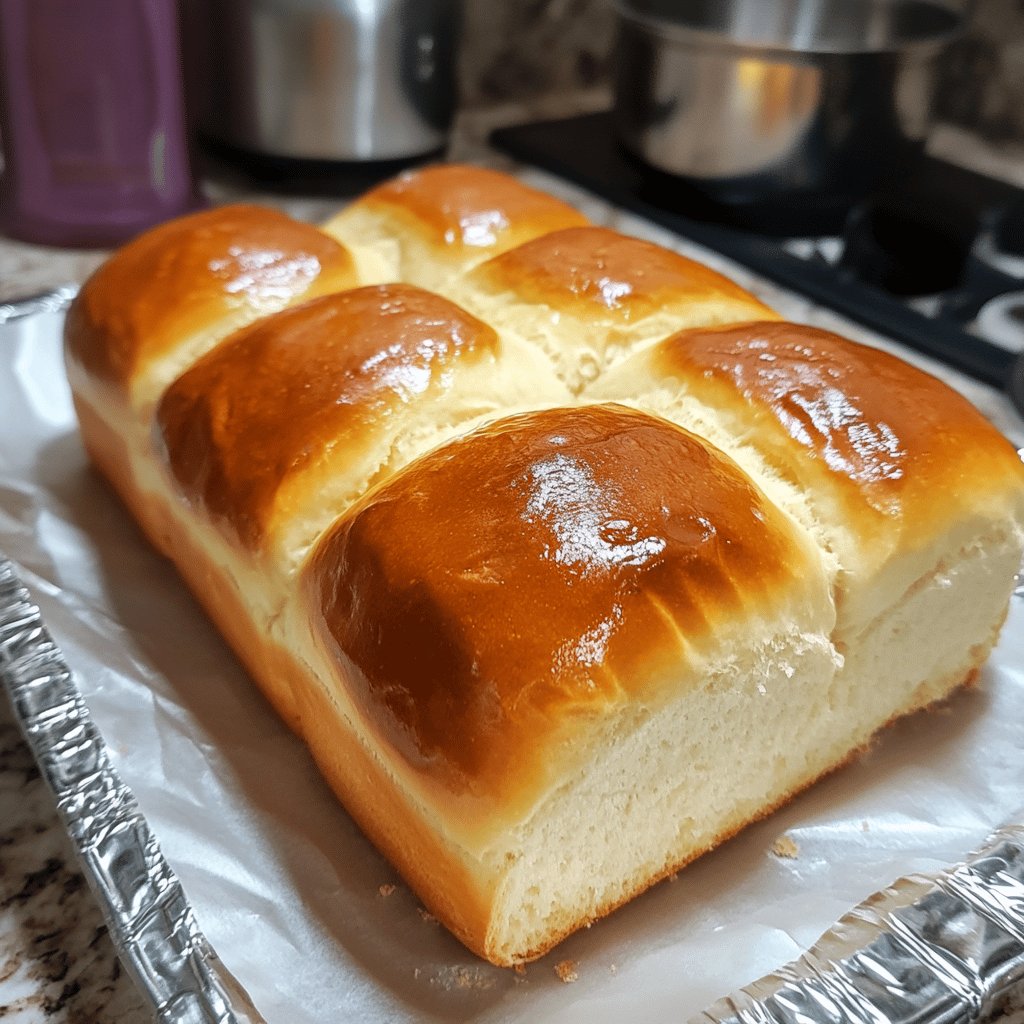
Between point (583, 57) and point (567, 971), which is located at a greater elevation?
point (583, 57)

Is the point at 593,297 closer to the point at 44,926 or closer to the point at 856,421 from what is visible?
the point at 856,421

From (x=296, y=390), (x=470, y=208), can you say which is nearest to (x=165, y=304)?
(x=296, y=390)

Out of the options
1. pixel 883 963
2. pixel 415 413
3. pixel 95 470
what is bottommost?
pixel 95 470

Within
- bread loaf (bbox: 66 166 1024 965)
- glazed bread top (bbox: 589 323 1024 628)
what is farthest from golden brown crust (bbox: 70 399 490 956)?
glazed bread top (bbox: 589 323 1024 628)

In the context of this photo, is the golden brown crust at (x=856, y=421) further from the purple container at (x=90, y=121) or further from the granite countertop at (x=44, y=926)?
the purple container at (x=90, y=121)

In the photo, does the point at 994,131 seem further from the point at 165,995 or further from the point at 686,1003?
the point at 165,995

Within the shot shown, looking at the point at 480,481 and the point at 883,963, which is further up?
the point at 480,481

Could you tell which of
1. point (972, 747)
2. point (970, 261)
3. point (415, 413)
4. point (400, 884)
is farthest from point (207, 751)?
point (970, 261)
